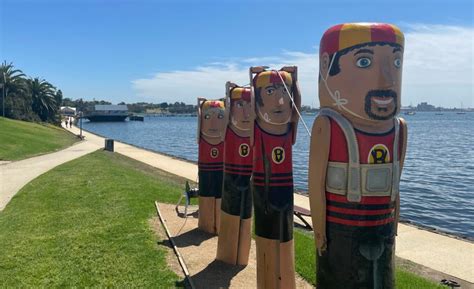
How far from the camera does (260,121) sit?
6.43m

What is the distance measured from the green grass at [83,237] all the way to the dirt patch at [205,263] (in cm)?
47

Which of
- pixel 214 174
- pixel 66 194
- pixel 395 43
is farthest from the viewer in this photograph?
pixel 66 194

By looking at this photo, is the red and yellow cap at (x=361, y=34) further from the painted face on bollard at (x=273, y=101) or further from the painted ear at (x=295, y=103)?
the painted ear at (x=295, y=103)

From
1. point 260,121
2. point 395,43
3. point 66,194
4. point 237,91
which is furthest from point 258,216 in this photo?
point 66,194

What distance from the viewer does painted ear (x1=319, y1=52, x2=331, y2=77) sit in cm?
455

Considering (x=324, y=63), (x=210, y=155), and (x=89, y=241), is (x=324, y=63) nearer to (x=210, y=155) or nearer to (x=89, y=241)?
(x=210, y=155)

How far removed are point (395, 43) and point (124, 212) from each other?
8864 mm

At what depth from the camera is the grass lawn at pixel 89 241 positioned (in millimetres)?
7488

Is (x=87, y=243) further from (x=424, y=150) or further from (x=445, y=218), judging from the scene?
(x=424, y=150)

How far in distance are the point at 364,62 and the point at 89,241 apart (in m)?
7.02

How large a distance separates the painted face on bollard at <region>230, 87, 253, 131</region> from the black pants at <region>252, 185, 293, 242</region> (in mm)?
1883

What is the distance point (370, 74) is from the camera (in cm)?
428

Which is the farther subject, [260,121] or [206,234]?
[206,234]

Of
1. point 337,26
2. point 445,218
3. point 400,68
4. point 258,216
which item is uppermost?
point 337,26
